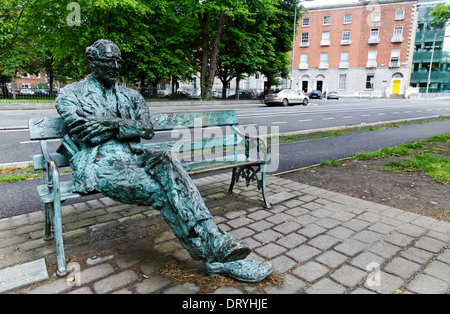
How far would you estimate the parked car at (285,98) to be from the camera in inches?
1059

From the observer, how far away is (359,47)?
54.9m

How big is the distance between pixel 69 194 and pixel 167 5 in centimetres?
2273

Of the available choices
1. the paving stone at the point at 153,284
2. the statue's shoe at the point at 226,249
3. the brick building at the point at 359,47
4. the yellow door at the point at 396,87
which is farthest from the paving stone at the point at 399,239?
the yellow door at the point at 396,87

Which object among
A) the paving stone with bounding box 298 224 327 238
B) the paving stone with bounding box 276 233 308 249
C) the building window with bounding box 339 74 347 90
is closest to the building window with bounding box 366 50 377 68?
the building window with bounding box 339 74 347 90

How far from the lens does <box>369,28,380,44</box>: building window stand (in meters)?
53.8

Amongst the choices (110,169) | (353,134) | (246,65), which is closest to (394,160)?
(353,134)

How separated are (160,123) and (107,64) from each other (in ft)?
3.62

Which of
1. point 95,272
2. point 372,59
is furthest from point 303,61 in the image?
point 95,272

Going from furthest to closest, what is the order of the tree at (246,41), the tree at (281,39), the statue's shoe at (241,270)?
1. the tree at (281,39)
2. the tree at (246,41)
3. the statue's shoe at (241,270)

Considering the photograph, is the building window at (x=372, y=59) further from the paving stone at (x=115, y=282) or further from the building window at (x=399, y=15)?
the paving stone at (x=115, y=282)

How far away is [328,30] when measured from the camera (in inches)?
2222

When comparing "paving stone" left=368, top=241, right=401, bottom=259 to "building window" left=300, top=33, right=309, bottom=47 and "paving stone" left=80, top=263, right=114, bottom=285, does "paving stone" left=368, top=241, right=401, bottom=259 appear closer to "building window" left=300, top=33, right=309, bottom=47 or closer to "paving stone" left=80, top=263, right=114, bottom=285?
"paving stone" left=80, top=263, right=114, bottom=285

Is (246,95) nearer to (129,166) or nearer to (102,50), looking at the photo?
(102,50)
